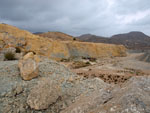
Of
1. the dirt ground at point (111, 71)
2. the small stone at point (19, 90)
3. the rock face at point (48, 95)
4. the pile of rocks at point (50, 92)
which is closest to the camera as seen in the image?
the pile of rocks at point (50, 92)

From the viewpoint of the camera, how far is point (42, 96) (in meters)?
3.44

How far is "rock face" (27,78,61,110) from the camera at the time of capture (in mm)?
3367

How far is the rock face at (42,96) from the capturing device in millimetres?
3367

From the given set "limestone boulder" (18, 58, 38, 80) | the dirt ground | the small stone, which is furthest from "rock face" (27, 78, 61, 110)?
the dirt ground

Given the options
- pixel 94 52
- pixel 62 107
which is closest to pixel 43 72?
pixel 62 107

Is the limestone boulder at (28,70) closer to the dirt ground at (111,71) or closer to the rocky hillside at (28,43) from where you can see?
the dirt ground at (111,71)

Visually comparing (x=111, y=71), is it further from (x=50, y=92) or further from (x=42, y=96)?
(x=42, y=96)

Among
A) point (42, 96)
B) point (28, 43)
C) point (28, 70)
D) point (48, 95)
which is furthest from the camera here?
point (28, 43)

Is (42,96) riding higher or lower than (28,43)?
lower

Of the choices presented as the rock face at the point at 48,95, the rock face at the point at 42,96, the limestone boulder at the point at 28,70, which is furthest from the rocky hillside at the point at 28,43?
the rock face at the point at 42,96

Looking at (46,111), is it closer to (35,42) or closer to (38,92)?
(38,92)

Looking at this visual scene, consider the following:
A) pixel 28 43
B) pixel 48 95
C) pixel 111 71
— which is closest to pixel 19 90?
pixel 48 95

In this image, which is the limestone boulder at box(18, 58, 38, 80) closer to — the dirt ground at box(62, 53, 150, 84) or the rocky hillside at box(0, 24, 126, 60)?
the dirt ground at box(62, 53, 150, 84)

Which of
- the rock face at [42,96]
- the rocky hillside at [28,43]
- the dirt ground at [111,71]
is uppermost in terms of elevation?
the rocky hillside at [28,43]
